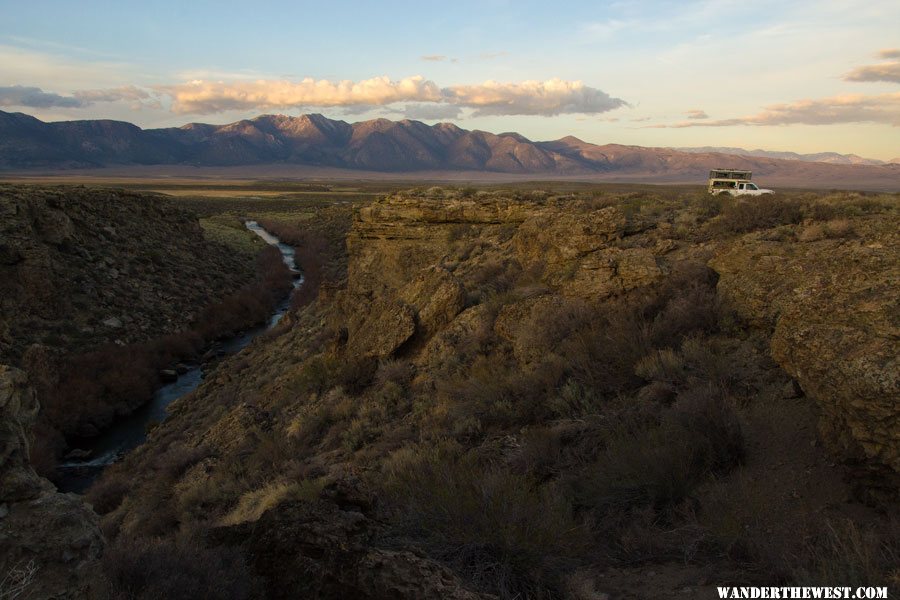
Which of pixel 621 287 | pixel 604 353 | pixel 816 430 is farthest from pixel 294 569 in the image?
pixel 621 287

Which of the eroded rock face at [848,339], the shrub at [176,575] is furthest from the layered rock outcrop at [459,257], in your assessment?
the shrub at [176,575]

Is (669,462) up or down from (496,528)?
up

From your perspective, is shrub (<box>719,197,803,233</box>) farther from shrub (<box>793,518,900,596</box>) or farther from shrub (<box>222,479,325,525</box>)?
shrub (<box>222,479,325,525</box>)

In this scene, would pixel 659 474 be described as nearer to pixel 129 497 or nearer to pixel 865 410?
pixel 865 410

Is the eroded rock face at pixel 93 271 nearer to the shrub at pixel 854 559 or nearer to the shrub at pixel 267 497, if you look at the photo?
the shrub at pixel 267 497

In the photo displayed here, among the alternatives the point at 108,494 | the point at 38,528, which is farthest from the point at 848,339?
the point at 108,494

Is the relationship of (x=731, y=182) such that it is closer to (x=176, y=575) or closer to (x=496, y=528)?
(x=496, y=528)

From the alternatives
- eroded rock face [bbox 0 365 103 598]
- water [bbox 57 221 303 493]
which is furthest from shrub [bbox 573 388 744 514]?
water [bbox 57 221 303 493]
